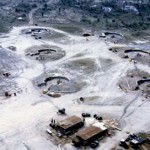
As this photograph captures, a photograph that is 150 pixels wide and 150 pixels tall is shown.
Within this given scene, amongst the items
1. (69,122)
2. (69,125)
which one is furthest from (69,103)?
(69,125)

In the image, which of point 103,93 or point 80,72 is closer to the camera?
point 103,93

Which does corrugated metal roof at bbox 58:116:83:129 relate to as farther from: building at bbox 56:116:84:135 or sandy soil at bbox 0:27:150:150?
sandy soil at bbox 0:27:150:150

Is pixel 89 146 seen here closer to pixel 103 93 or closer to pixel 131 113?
pixel 131 113

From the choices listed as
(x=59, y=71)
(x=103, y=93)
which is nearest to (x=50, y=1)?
(x=59, y=71)

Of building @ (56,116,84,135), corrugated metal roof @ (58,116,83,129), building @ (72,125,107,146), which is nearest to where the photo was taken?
building @ (72,125,107,146)

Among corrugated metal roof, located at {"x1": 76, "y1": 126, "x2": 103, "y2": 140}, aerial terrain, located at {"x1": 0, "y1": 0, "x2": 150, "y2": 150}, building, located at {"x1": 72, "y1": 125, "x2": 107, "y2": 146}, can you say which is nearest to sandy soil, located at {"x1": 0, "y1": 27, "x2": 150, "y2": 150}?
aerial terrain, located at {"x1": 0, "y1": 0, "x2": 150, "y2": 150}

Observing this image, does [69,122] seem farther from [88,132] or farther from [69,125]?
[88,132]

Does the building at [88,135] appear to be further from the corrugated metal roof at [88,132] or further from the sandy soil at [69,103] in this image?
the sandy soil at [69,103]
